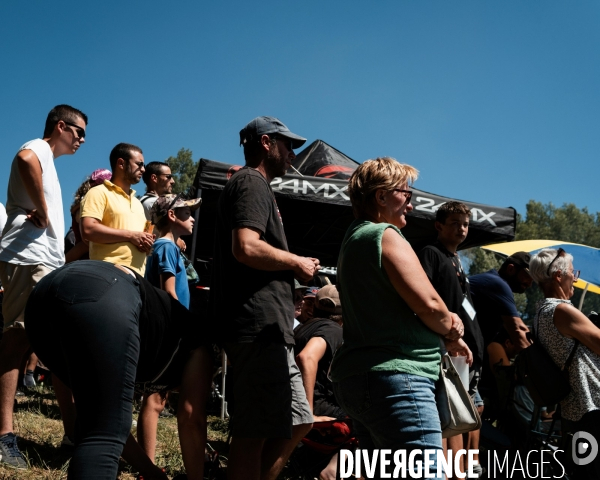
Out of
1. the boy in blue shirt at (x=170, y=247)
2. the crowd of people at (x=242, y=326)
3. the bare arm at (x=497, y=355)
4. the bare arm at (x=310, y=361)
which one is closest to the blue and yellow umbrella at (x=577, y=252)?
the bare arm at (x=497, y=355)

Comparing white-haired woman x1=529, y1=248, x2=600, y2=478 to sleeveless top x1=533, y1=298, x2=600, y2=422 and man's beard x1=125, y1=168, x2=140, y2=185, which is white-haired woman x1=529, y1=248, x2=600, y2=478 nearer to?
sleeveless top x1=533, y1=298, x2=600, y2=422

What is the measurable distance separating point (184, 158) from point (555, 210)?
218 feet

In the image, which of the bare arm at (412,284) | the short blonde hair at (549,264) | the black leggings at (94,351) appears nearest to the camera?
the black leggings at (94,351)

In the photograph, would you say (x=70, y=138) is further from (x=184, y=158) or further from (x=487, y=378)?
(x=184, y=158)

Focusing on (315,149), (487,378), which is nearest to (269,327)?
(487,378)

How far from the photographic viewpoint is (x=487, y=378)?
17.6ft

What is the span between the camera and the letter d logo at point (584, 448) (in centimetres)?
361

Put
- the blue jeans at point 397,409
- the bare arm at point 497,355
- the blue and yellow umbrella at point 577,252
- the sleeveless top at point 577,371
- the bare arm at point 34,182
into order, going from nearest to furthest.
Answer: the blue jeans at point 397,409, the bare arm at point 34,182, the sleeveless top at point 577,371, the bare arm at point 497,355, the blue and yellow umbrella at point 577,252

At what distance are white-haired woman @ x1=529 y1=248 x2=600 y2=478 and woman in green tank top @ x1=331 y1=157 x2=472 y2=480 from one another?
169 centimetres

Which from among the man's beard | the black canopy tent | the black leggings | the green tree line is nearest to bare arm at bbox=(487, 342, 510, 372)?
the black canopy tent

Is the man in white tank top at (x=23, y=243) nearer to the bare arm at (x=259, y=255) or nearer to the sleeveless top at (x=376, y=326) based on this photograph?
the bare arm at (x=259, y=255)

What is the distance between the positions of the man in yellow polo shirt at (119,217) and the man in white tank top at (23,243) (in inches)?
8.3

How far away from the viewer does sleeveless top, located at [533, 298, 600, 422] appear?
3.80 m

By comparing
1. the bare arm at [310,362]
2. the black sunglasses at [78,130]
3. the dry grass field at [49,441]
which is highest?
the black sunglasses at [78,130]
